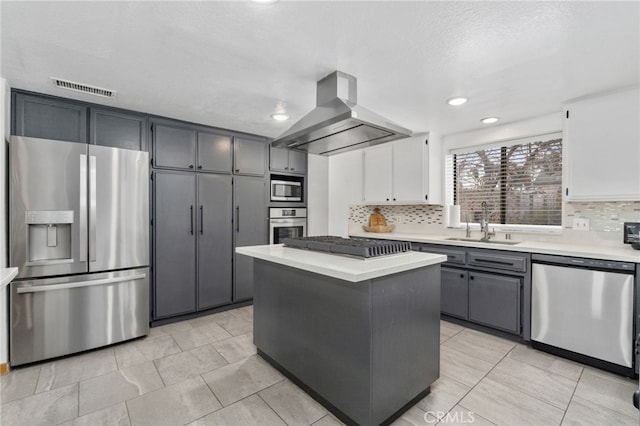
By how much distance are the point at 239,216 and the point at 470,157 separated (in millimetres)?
3000

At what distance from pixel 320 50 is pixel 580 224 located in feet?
9.62

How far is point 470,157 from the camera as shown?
3801 mm

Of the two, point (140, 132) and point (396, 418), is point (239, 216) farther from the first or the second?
point (396, 418)

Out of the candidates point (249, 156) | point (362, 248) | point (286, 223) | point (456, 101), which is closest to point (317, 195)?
point (286, 223)

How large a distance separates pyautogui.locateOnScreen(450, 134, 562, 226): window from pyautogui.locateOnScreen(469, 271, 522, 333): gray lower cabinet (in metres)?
0.92

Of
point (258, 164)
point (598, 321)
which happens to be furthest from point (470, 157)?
point (258, 164)

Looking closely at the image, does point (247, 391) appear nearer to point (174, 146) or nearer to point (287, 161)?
point (174, 146)

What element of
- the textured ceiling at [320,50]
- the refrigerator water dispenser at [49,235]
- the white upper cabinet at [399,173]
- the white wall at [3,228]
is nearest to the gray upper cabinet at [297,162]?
the white upper cabinet at [399,173]

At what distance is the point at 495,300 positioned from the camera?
2.89m

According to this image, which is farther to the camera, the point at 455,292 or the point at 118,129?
the point at 455,292

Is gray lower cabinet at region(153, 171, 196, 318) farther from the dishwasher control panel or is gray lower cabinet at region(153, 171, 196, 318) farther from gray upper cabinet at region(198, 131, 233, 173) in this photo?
the dishwasher control panel

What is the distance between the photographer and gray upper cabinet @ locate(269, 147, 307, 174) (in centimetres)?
413

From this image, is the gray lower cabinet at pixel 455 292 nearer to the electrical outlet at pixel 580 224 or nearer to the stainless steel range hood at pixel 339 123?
the electrical outlet at pixel 580 224

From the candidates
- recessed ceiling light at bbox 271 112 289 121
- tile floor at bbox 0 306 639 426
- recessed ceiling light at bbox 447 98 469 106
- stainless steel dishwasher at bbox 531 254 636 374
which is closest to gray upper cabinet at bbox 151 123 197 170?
recessed ceiling light at bbox 271 112 289 121
